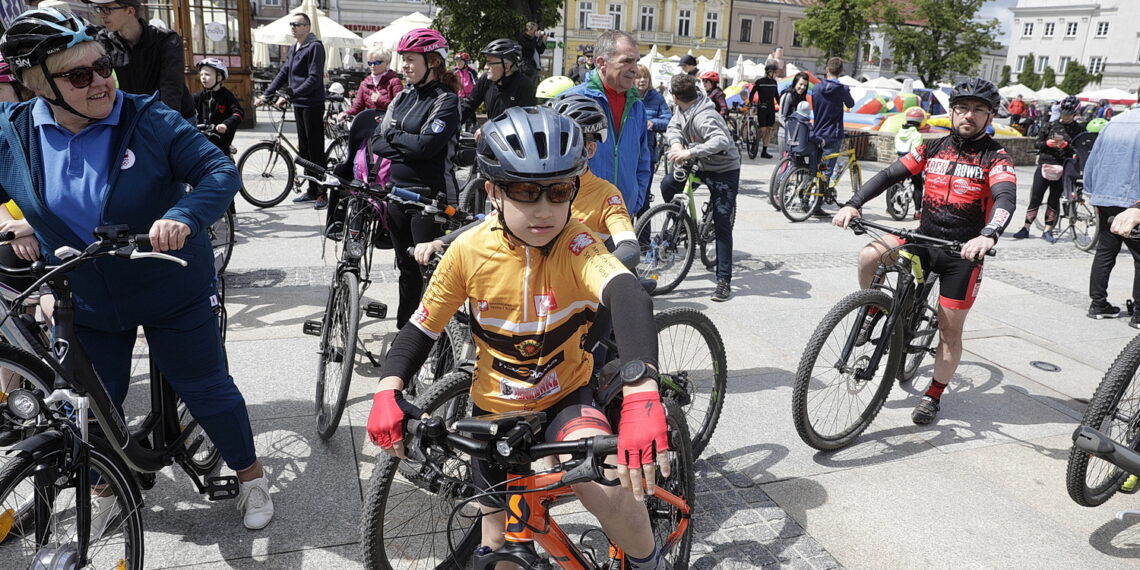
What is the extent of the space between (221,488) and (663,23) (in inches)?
2829

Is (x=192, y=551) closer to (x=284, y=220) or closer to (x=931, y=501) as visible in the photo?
(x=931, y=501)

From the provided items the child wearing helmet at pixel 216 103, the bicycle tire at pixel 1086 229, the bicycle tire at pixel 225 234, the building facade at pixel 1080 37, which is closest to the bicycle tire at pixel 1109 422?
the bicycle tire at pixel 225 234

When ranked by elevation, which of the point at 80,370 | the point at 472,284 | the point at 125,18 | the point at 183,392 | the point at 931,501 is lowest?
the point at 931,501

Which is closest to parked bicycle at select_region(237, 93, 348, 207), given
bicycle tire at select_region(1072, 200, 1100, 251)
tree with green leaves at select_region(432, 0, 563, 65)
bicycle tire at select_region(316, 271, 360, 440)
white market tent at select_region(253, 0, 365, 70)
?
bicycle tire at select_region(316, 271, 360, 440)

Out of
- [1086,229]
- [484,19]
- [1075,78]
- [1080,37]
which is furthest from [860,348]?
[1080,37]

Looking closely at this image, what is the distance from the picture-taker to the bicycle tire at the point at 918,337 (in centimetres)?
463

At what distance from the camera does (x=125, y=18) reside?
5113 millimetres

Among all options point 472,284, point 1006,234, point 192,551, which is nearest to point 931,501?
point 472,284

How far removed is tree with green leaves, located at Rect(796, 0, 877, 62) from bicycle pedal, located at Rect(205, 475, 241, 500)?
42.3 meters

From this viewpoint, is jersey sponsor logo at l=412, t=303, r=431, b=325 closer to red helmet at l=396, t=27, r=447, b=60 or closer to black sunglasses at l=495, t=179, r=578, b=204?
black sunglasses at l=495, t=179, r=578, b=204

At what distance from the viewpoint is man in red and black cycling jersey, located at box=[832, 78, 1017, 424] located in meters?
4.38

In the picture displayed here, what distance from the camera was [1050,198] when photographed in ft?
34.9

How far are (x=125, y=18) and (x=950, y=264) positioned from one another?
5.28 m

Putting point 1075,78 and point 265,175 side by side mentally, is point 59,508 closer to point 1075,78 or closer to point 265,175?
point 265,175
